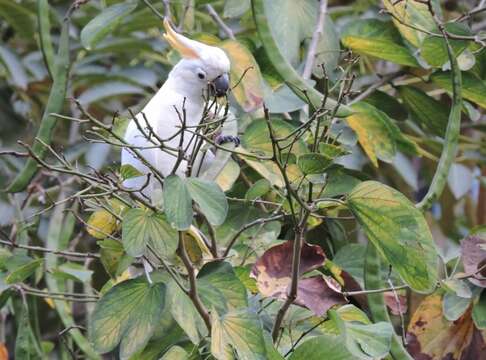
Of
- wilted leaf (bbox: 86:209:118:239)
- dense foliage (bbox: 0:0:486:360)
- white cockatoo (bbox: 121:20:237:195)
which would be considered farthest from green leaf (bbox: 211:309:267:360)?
white cockatoo (bbox: 121:20:237:195)

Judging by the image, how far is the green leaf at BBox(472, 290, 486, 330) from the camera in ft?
3.82

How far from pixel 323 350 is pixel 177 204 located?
0.72 ft

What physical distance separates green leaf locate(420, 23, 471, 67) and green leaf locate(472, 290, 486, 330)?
1.19 feet

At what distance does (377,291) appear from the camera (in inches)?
42.0

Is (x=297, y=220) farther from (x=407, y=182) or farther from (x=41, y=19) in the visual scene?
(x=407, y=182)

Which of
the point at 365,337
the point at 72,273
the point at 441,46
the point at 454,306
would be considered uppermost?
the point at 441,46

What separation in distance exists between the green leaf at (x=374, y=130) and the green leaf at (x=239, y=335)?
1.61 ft

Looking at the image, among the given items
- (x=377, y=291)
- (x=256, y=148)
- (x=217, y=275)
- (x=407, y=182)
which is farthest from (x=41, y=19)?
(x=407, y=182)

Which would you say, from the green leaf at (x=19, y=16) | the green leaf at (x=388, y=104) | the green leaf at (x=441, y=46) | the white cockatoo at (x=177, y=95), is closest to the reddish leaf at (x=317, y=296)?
the white cockatoo at (x=177, y=95)

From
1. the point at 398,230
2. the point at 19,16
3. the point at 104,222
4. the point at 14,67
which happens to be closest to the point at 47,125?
the point at 104,222

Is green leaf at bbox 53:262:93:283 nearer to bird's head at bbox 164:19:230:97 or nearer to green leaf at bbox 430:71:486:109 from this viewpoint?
bird's head at bbox 164:19:230:97

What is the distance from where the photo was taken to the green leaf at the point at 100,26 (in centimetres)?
142

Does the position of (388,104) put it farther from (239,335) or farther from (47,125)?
(239,335)

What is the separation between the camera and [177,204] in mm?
917
